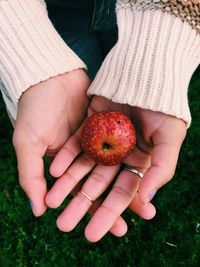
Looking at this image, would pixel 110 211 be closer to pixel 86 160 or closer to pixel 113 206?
pixel 113 206

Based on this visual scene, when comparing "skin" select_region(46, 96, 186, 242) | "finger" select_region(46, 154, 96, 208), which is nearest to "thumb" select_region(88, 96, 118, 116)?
"skin" select_region(46, 96, 186, 242)

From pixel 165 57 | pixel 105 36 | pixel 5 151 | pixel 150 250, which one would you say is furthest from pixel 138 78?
pixel 5 151

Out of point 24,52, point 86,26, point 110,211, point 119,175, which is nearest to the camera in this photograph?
point 110,211

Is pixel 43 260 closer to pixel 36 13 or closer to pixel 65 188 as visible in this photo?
pixel 65 188

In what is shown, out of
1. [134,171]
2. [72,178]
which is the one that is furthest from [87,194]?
[134,171]

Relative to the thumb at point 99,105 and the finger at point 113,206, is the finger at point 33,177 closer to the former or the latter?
the finger at point 113,206
